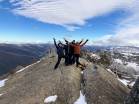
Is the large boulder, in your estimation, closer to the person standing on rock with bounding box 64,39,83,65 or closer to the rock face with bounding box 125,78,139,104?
the person standing on rock with bounding box 64,39,83,65

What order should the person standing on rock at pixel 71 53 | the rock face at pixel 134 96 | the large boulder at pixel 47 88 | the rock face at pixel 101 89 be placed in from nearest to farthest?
the rock face at pixel 134 96, the rock face at pixel 101 89, the large boulder at pixel 47 88, the person standing on rock at pixel 71 53

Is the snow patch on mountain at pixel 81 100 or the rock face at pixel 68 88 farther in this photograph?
the rock face at pixel 68 88

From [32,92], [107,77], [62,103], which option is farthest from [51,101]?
[107,77]

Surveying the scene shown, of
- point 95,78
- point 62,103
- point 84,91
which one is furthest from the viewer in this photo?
point 95,78

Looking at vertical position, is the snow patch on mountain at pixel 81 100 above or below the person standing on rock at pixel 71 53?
below

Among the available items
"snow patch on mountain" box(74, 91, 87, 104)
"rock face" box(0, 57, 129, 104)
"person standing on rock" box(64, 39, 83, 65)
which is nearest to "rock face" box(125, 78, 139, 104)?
"rock face" box(0, 57, 129, 104)

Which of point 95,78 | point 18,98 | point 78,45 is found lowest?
point 18,98

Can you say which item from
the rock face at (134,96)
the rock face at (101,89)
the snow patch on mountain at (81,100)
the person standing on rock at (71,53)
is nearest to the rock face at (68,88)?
the rock face at (101,89)

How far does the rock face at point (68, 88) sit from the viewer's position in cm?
2980

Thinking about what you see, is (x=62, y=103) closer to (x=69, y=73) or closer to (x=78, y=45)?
(x=69, y=73)

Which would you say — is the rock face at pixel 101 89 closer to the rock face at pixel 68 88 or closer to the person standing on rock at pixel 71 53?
the rock face at pixel 68 88

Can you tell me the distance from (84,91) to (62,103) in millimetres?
3575

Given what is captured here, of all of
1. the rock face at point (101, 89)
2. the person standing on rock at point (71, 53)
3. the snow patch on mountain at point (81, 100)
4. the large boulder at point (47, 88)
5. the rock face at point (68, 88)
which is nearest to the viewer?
the rock face at point (101, 89)

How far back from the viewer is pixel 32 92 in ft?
107
